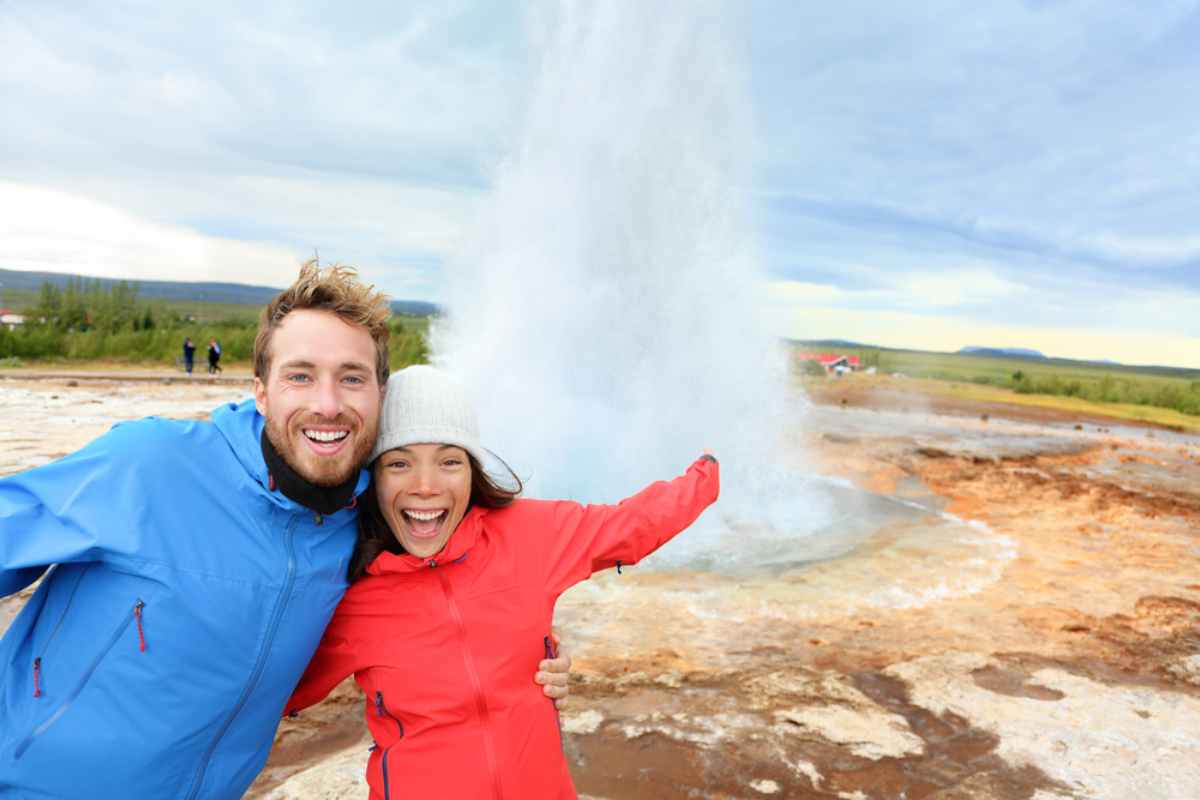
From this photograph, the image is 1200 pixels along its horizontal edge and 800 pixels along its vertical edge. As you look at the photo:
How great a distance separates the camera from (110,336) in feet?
84.0

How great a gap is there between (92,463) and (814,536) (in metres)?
6.81

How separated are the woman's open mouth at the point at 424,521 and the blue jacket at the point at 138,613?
27 centimetres

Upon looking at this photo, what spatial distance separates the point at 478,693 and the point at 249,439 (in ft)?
2.38

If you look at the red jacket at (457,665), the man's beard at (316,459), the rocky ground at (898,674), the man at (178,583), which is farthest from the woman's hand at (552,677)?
the rocky ground at (898,674)

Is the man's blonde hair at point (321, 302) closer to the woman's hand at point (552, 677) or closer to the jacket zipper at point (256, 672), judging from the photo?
the jacket zipper at point (256, 672)

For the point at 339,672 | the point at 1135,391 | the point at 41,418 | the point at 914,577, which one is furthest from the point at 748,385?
the point at 1135,391

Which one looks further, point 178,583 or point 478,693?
point 478,693

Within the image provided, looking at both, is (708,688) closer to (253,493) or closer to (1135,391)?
(253,493)

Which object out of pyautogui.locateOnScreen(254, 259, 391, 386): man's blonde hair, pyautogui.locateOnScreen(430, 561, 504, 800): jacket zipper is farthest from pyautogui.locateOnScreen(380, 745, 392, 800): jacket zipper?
pyautogui.locateOnScreen(254, 259, 391, 386): man's blonde hair

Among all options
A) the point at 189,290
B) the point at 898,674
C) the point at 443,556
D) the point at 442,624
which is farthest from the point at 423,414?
the point at 189,290

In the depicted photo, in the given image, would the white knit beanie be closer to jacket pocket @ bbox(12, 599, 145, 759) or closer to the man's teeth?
the man's teeth

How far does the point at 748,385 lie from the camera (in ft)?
30.9

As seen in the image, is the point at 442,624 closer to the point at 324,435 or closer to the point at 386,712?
the point at 386,712

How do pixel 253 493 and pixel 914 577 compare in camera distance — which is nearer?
pixel 253 493
